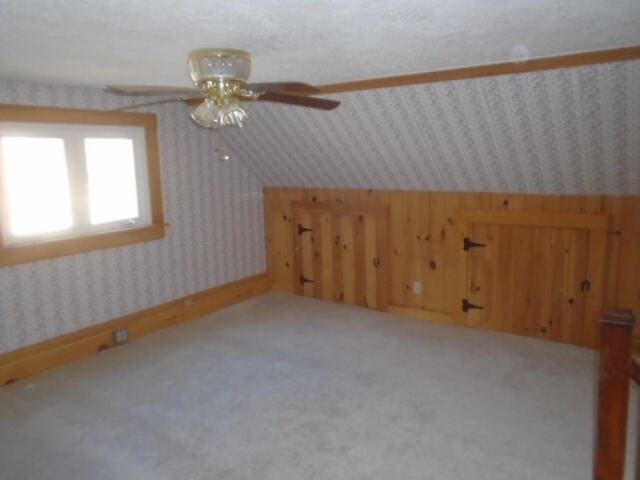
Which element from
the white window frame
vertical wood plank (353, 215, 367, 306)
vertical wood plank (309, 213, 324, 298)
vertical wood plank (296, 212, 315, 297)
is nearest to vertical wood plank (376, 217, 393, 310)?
vertical wood plank (353, 215, 367, 306)

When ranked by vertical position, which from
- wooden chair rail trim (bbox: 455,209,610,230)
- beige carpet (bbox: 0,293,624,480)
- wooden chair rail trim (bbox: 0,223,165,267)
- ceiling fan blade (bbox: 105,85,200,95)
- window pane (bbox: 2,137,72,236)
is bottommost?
A: beige carpet (bbox: 0,293,624,480)

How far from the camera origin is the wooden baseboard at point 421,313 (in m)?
4.38

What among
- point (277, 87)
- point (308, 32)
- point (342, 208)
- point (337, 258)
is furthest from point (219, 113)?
point (337, 258)

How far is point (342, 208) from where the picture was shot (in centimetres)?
481

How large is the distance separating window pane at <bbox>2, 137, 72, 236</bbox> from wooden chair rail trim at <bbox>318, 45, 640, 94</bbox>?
2012 millimetres

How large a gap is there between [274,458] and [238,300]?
272 centimetres

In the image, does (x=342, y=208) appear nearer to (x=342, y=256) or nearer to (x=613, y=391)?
(x=342, y=256)

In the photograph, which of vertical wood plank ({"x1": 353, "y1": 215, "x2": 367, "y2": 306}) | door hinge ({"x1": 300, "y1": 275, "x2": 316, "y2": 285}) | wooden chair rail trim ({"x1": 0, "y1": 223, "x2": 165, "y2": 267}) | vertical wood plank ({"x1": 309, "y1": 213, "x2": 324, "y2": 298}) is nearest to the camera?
wooden chair rail trim ({"x1": 0, "y1": 223, "x2": 165, "y2": 267})

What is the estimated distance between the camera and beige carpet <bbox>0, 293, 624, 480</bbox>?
247 centimetres

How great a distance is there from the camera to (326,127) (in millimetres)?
3973

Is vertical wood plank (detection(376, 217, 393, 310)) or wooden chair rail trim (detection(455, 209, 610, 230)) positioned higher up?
wooden chair rail trim (detection(455, 209, 610, 230))

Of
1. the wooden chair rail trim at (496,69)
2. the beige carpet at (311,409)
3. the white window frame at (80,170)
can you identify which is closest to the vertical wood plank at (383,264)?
the beige carpet at (311,409)

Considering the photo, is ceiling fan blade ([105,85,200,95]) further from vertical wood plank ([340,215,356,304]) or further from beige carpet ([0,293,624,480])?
vertical wood plank ([340,215,356,304])

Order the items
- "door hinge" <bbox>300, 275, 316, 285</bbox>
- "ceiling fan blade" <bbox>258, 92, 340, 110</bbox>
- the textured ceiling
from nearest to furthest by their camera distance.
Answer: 1. the textured ceiling
2. "ceiling fan blade" <bbox>258, 92, 340, 110</bbox>
3. "door hinge" <bbox>300, 275, 316, 285</bbox>
